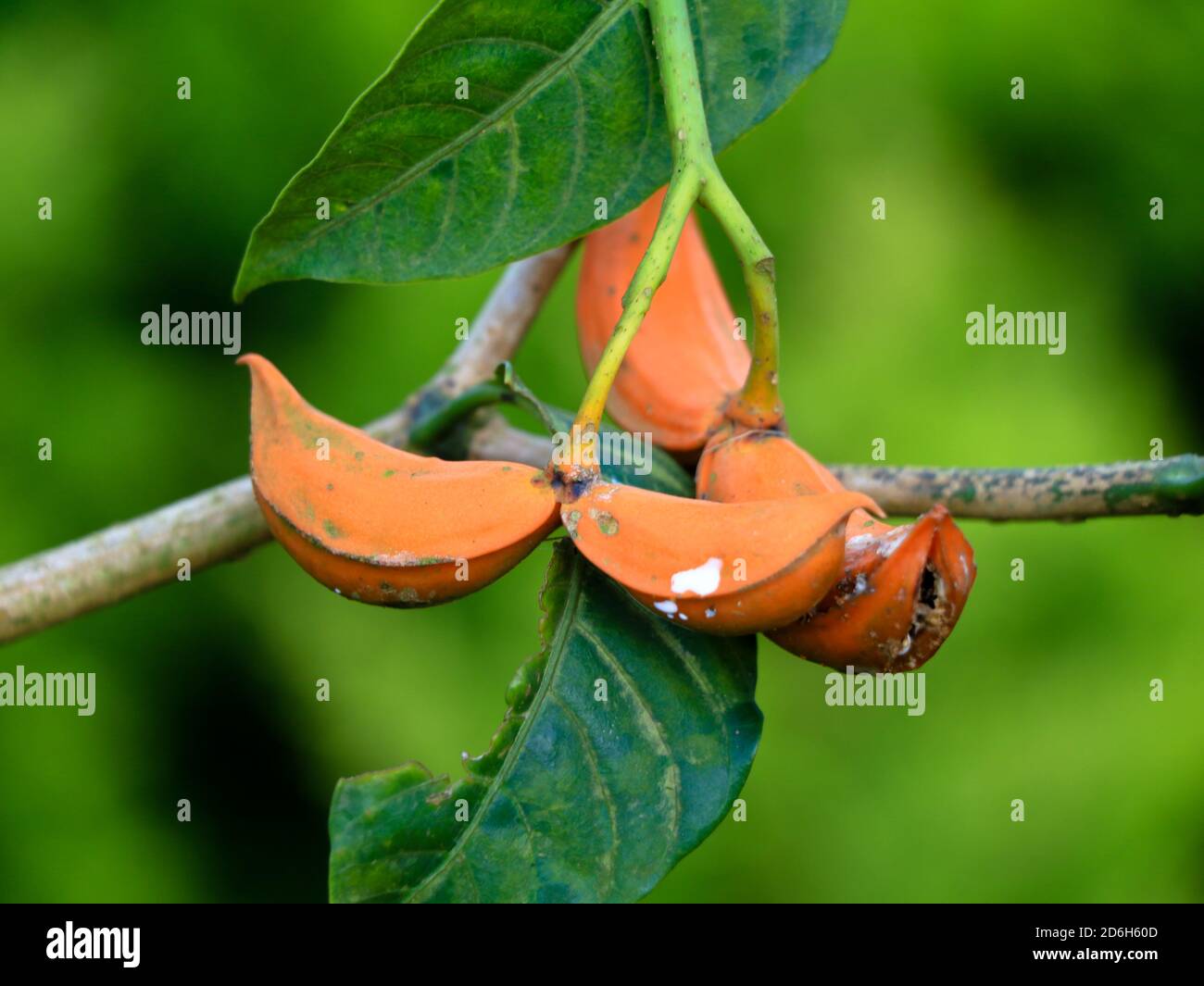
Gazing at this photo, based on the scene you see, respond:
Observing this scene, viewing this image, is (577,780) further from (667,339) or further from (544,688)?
(667,339)

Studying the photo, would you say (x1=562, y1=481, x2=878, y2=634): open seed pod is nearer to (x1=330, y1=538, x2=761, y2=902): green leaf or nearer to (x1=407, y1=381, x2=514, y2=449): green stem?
(x1=330, y1=538, x2=761, y2=902): green leaf

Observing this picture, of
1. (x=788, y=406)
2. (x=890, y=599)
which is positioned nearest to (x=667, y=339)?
(x=890, y=599)

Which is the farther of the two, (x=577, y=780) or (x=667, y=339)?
(x=667, y=339)

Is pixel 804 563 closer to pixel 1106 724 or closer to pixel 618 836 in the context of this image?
pixel 618 836

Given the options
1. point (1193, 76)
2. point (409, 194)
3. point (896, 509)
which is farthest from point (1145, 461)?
point (1193, 76)

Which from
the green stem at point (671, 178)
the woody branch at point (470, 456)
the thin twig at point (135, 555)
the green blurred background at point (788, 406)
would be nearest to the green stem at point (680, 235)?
the green stem at point (671, 178)
